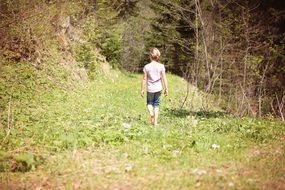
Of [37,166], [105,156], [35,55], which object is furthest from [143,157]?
[35,55]

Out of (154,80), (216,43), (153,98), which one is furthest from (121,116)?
(216,43)

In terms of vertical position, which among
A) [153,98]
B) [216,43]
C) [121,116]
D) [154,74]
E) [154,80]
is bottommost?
[121,116]

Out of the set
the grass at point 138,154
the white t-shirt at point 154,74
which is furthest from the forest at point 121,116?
the white t-shirt at point 154,74

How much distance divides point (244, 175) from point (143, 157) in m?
2.01

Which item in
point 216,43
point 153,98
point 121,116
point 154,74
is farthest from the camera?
point 216,43

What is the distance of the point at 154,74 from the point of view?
12.6m

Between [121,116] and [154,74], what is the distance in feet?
8.41

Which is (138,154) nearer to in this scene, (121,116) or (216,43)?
(121,116)

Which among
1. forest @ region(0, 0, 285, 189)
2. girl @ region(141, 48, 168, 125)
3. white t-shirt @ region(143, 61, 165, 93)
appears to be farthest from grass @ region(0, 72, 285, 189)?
white t-shirt @ region(143, 61, 165, 93)

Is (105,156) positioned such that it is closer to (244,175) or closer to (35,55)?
(244,175)

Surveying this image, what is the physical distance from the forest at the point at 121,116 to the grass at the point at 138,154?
23 millimetres

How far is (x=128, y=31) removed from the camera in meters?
44.4

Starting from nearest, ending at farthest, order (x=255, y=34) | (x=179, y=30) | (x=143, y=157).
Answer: (x=143, y=157) < (x=255, y=34) < (x=179, y=30)

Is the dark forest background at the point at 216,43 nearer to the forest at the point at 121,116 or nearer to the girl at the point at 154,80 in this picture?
the forest at the point at 121,116
